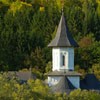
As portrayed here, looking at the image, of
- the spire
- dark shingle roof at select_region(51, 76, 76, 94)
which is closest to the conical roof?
the spire

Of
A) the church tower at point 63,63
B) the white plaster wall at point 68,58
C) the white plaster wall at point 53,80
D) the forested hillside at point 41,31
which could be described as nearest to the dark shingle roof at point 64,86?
the church tower at point 63,63

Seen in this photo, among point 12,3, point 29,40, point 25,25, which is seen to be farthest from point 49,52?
point 12,3

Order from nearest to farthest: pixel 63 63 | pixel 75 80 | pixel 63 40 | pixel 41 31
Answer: pixel 63 63 < pixel 75 80 < pixel 63 40 < pixel 41 31

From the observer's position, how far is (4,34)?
110938 millimetres

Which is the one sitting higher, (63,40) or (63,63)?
(63,40)

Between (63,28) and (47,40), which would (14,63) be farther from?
(63,28)

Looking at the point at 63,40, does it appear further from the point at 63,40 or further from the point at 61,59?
the point at 61,59

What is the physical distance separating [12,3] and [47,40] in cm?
1925

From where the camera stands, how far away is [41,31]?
386ft

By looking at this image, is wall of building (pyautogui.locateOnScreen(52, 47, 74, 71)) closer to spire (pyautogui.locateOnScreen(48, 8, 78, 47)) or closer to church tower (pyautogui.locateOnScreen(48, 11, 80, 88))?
church tower (pyautogui.locateOnScreen(48, 11, 80, 88))

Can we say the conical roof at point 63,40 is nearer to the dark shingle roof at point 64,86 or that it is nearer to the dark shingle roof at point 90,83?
the dark shingle roof at point 64,86

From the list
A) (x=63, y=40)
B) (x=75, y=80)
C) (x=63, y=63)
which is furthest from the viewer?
(x=63, y=40)

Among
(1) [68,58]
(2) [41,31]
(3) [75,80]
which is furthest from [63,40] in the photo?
(2) [41,31]

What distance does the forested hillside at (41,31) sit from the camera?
4232 inches
